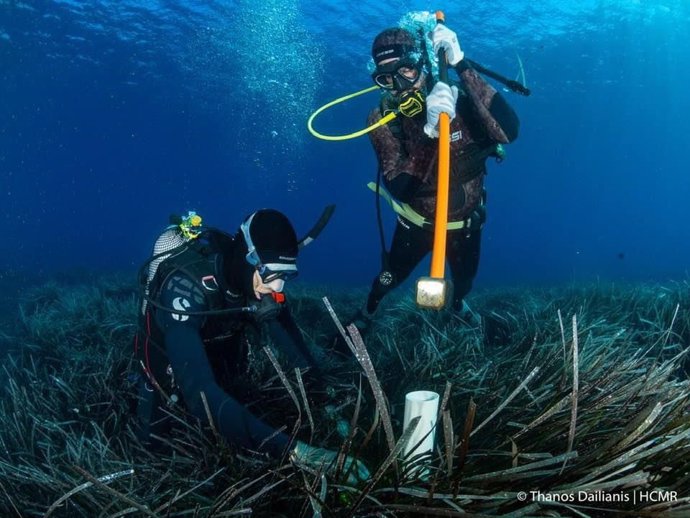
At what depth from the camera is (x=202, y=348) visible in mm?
2791

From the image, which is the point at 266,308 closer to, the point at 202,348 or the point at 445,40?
the point at 202,348

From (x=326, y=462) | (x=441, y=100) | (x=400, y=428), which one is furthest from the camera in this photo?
(x=441, y=100)

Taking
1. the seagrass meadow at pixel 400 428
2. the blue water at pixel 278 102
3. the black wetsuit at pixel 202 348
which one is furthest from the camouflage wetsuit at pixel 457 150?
the blue water at pixel 278 102

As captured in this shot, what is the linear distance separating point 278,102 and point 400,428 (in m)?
34.8

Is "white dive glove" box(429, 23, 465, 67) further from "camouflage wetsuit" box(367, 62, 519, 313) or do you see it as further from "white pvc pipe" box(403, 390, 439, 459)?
"white pvc pipe" box(403, 390, 439, 459)

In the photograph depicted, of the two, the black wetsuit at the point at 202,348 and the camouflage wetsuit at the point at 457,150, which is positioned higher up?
the camouflage wetsuit at the point at 457,150

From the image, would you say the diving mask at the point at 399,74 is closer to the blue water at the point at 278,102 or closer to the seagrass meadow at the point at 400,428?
the seagrass meadow at the point at 400,428

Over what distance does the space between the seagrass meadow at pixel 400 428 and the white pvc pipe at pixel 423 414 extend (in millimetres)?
76

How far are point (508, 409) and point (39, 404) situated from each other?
3.74 m

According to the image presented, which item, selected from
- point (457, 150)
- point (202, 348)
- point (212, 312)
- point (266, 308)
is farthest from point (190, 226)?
point (457, 150)

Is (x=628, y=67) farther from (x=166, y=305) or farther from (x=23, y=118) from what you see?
(x=23, y=118)

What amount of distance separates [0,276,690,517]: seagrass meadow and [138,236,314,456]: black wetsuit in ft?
0.49

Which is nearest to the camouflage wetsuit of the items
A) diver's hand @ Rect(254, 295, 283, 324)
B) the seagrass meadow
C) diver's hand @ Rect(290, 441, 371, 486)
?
the seagrass meadow

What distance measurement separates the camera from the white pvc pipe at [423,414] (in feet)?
5.04
